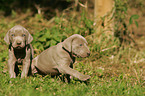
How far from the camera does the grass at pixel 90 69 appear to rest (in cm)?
390

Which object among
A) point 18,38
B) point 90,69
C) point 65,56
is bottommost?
point 90,69

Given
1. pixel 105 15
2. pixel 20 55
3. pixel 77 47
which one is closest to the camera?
pixel 77 47

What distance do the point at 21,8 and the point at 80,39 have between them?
815 centimetres

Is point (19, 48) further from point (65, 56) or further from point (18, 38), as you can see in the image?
point (65, 56)

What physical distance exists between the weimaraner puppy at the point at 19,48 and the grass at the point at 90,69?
0.25 metres

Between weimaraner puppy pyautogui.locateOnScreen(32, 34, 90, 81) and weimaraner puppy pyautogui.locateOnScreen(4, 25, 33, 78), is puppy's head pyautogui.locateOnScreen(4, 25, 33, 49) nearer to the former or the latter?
weimaraner puppy pyautogui.locateOnScreen(4, 25, 33, 78)

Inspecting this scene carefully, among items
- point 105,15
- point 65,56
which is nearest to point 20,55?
point 65,56

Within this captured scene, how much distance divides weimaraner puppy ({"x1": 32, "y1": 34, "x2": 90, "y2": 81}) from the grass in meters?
0.21

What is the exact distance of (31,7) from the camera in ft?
36.9

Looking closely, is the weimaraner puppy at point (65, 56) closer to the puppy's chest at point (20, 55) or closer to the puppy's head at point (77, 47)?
the puppy's head at point (77, 47)

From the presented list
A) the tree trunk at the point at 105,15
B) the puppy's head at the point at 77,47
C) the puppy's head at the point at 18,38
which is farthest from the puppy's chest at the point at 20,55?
the tree trunk at the point at 105,15

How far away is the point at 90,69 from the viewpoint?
5496 mm

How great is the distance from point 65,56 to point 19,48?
0.88 metres

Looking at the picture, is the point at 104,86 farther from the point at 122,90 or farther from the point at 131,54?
the point at 131,54
